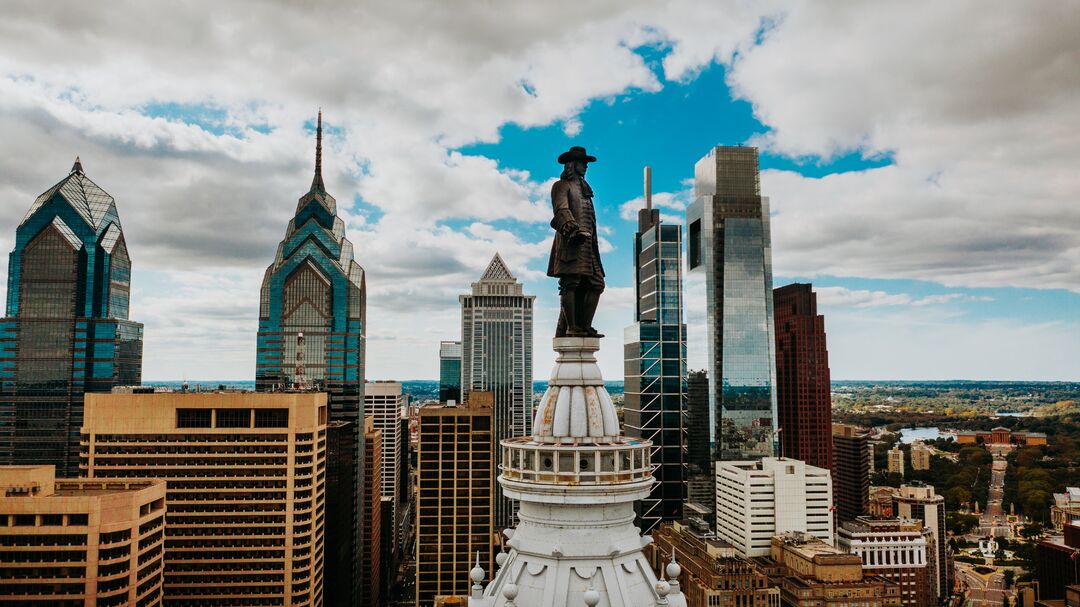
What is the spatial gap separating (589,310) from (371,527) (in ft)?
527

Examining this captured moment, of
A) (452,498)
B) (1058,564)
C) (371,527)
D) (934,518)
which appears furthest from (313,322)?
(1058,564)

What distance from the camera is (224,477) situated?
92.1m

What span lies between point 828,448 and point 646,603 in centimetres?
18075

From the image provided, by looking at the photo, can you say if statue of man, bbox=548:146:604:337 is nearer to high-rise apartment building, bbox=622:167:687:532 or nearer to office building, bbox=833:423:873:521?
high-rise apartment building, bbox=622:167:687:532

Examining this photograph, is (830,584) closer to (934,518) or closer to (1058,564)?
(1058,564)

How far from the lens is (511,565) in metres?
13.4

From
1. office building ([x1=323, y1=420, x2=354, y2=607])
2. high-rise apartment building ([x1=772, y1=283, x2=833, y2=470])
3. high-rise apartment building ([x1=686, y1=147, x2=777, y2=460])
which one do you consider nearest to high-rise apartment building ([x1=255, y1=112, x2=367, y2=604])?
office building ([x1=323, y1=420, x2=354, y2=607])

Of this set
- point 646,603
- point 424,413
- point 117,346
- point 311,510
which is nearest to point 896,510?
point 424,413

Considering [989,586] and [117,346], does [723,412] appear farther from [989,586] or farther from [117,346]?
[117,346]

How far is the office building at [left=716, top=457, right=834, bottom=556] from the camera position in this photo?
118688 mm

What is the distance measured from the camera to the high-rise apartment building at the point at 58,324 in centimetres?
14975

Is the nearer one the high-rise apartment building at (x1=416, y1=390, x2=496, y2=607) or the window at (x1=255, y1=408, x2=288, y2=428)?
the window at (x1=255, y1=408, x2=288, y2=428)

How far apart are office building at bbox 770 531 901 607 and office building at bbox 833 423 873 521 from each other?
7700 centimetres

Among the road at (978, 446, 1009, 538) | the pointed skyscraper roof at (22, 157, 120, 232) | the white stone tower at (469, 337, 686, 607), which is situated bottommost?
the road at (978, 446, 1009, 538)
